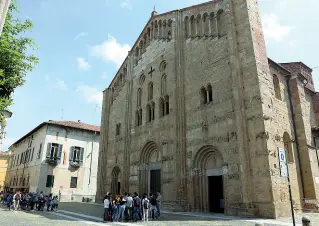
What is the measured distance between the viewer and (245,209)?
13219 millimetres

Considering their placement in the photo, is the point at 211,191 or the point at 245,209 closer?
the point at 245,209

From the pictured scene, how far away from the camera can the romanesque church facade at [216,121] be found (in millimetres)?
13859

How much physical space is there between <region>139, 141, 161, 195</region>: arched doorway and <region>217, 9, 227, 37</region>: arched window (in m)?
9.88

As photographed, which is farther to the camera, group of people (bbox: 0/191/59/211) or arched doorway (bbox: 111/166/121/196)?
arched doorway (bbox: 111/166/121/196)

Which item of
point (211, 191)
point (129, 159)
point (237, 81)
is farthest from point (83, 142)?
point (237, 81)

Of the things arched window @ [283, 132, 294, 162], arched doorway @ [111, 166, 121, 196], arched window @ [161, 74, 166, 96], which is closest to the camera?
arched window @ [283, 132, 294, 162]

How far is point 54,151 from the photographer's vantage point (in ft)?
103

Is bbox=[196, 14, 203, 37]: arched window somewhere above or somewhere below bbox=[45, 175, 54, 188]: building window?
above

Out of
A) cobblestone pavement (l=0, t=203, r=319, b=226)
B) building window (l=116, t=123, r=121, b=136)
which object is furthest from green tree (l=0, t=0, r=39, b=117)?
building window (l=116, t=123, r=121, b=136)

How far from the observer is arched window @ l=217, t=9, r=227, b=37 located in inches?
697

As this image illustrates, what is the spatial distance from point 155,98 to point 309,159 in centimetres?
1228

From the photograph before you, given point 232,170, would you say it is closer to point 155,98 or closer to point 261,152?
point 261,152

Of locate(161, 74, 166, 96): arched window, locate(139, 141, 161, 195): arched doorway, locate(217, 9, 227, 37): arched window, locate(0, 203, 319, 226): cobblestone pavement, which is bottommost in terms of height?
locate(0, 203, 319, 226): cobblestone pavement

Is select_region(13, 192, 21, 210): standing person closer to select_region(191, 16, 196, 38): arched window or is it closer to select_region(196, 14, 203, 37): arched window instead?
select_region(191, 16, 196, 38): arched window
